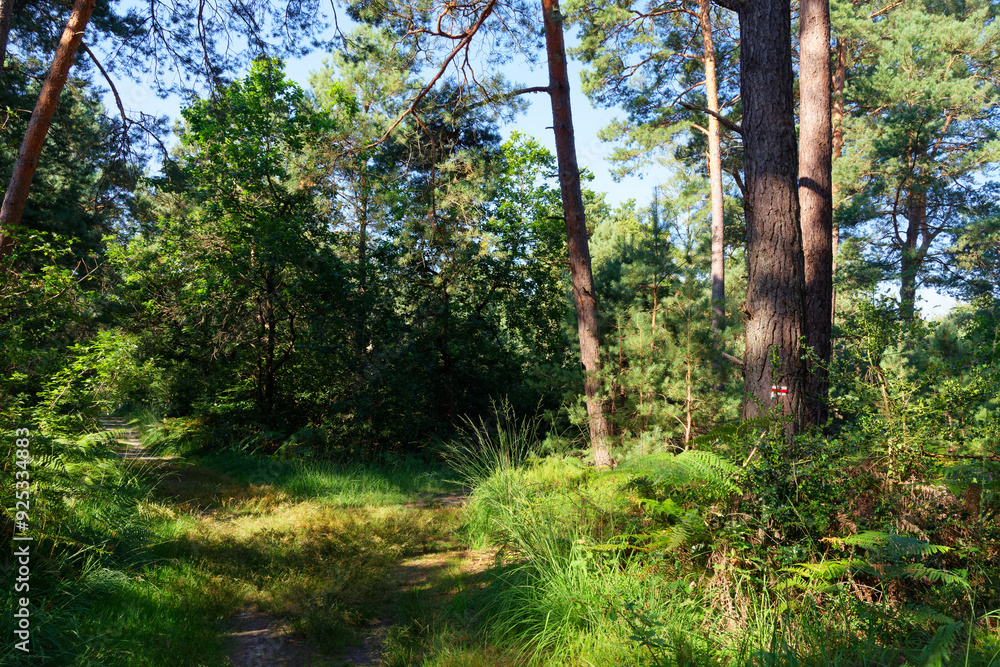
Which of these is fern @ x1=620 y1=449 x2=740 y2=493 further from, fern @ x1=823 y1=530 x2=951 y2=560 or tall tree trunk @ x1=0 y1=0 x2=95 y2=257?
tall tree trunk @ x1=0 y1=0 x2=95 y2=257

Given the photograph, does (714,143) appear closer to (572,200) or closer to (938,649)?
(572,200)

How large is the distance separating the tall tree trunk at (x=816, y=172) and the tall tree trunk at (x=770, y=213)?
69 centimetres

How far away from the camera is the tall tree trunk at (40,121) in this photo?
537cm

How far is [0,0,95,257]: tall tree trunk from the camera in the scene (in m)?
5.37

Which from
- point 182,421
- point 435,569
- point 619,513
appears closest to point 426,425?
point 182,421

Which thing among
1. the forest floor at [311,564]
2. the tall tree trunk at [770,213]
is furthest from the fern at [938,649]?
the forest floor at [311,564]

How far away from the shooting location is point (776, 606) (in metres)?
2.62

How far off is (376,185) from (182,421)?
5.92 metres

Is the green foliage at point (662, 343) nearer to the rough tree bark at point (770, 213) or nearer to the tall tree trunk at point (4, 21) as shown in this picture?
the rough tree bark at point (770, 213)

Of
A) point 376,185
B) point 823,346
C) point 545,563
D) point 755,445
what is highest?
point 376,185

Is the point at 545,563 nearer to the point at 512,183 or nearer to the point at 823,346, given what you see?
the point at 823,346

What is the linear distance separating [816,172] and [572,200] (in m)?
2.99

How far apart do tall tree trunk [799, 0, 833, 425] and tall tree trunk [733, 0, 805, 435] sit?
2.27 ft

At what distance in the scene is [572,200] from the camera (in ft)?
23.5
